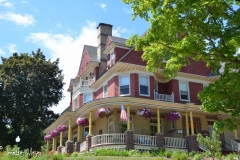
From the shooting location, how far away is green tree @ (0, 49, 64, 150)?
41.8 m

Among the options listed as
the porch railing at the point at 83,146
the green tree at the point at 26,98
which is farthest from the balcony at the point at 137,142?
the green tree at the point at 26,98

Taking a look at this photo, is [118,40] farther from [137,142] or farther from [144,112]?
[137,142]

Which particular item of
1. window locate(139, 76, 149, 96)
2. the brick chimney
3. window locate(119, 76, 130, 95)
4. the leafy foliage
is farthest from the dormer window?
the leafy foliage

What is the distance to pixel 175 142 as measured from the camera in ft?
83.7

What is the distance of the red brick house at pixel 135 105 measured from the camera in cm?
2489

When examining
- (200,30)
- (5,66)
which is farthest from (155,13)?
(5,66)

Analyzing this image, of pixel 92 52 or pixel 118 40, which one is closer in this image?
pixel 118 40

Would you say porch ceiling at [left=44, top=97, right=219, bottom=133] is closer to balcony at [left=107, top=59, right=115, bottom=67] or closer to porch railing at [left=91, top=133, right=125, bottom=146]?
porch railing at [left=91, top=133, right=125, bottom=146]

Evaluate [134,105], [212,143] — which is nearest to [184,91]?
[134,105]

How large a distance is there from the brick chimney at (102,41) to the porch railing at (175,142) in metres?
10.4

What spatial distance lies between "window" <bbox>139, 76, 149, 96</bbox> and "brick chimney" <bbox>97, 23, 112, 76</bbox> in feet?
18.1

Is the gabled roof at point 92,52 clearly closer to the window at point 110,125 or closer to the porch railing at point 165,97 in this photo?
the porch railing at point 165,97

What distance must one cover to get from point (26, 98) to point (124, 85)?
61.3 ft

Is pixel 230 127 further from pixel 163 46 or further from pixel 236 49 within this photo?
pixel 163 46
